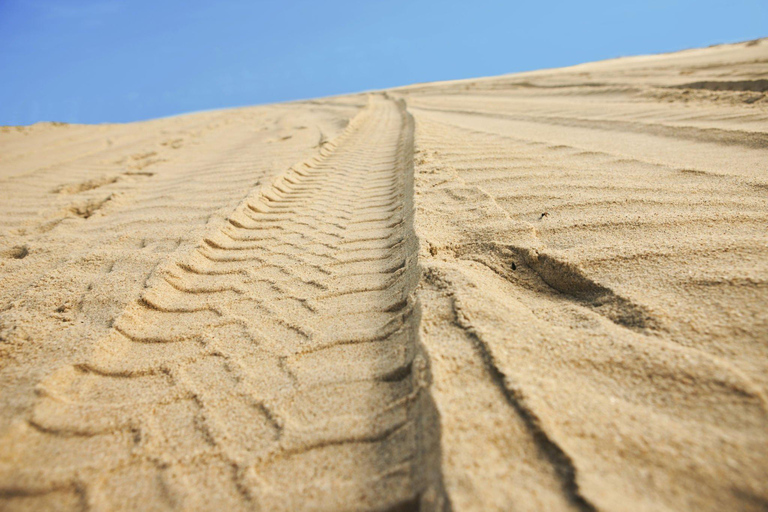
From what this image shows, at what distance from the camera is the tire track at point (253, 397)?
0.85 meters

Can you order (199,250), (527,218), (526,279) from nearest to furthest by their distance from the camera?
(526,279) < (527,218) < (199,250)

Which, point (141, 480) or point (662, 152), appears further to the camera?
point (662, 152)

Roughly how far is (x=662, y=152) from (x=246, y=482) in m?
3.32

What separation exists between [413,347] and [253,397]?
48 centimetres

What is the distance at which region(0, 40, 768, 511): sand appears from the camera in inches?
30.1

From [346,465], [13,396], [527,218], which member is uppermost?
[527,218]

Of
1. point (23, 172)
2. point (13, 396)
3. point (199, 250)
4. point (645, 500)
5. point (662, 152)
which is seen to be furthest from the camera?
point (23, 172)

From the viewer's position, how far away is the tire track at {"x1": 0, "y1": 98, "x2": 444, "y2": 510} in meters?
0.85

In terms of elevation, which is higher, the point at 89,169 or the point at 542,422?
the point at 89,169

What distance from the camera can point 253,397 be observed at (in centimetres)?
109

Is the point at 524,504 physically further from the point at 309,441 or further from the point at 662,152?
the point at 662,152

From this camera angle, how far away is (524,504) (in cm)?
67

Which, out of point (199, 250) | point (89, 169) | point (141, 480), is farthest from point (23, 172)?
point (141, 480)

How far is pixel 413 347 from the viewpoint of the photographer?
1125 mm
